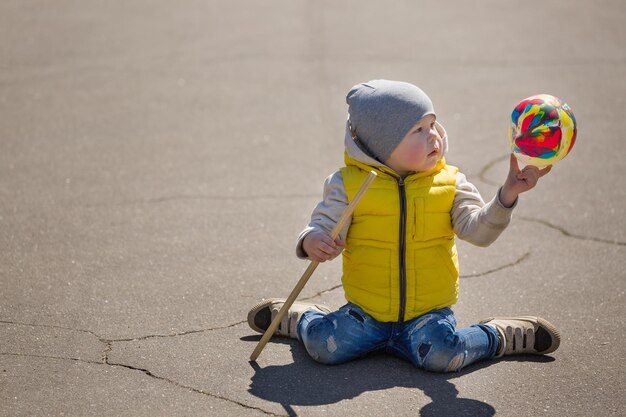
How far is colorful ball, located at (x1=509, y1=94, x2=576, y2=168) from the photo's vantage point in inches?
160

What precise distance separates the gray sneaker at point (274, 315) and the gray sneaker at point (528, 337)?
81cm

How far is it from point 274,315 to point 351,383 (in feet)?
1.95

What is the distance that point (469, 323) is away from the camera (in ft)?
15.3

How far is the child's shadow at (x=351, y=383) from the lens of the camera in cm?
389

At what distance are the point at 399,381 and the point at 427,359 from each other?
0.15 m

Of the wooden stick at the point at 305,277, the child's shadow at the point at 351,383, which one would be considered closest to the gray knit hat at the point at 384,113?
the wooden stick at the point at 305,277

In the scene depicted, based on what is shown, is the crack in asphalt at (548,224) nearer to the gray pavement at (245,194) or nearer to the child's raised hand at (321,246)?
the gray pavement at (245,194)

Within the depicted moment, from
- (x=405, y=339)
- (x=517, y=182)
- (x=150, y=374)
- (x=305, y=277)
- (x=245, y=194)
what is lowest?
(x=245, y=194)

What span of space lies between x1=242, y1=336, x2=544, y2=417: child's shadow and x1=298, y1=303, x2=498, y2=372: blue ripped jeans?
48 millimetres

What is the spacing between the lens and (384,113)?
13.6ft

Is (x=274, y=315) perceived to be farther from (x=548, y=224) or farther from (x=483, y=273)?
(x=548, y=224)

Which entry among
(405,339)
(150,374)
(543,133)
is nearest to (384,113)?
(543,133)

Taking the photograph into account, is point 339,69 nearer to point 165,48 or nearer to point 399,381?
point 165,48

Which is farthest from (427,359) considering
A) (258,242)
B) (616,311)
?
(258,242)
